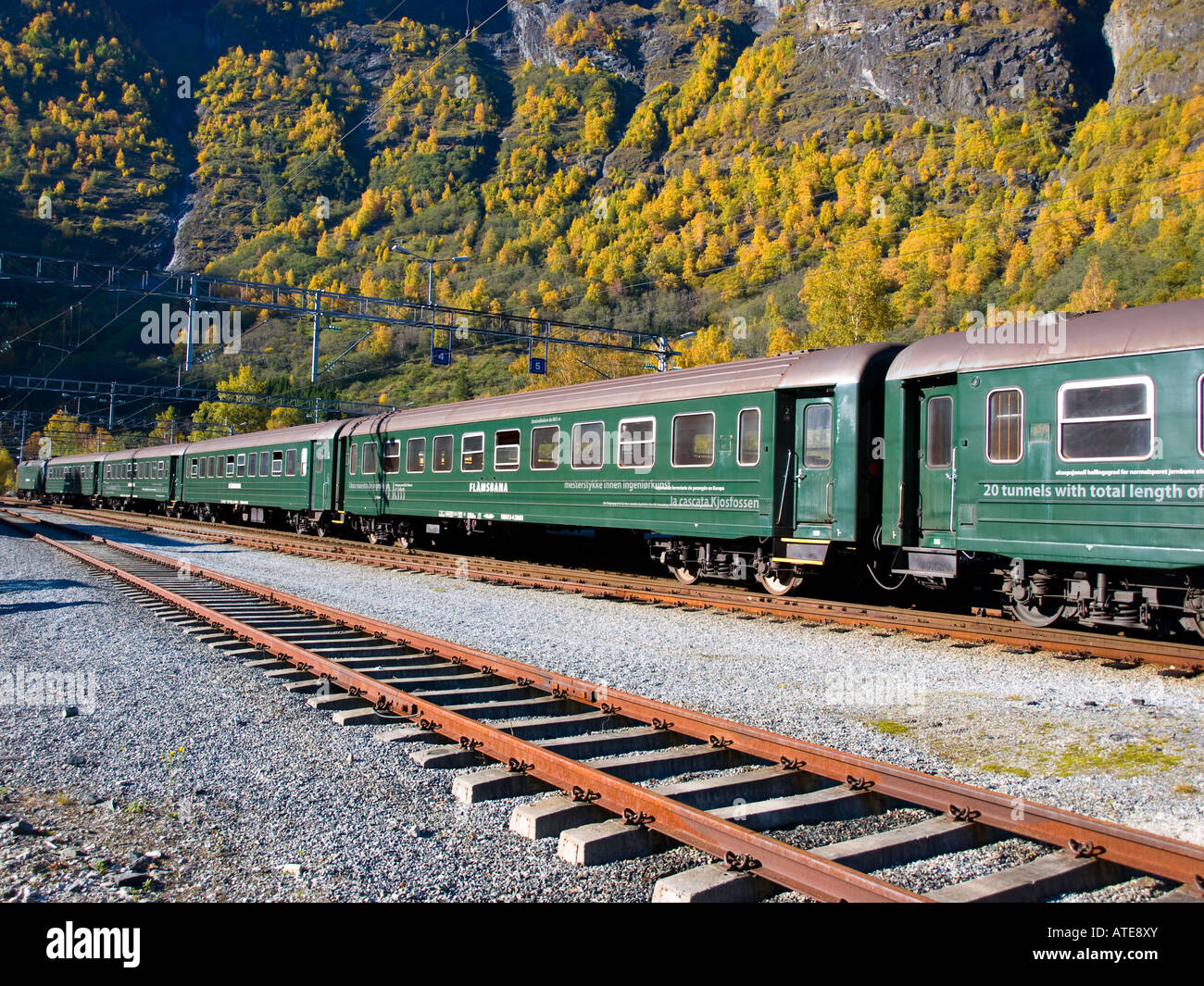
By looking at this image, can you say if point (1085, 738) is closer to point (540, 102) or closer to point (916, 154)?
point (916, 154)

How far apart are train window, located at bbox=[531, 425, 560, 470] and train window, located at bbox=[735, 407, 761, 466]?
4.33 metres

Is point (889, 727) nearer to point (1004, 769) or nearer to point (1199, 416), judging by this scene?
point (1004, 769)

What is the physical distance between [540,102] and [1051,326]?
169 m

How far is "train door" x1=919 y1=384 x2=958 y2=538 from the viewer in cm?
1005

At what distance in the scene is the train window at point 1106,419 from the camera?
27.2 feet

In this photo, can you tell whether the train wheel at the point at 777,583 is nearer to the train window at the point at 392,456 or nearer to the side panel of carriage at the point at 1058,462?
the side panel of carriage at the point at 1058,462

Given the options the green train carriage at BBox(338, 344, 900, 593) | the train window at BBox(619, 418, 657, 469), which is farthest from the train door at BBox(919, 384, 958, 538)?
the train window at BBox(619, 418, 657, 469)

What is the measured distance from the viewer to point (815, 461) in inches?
458

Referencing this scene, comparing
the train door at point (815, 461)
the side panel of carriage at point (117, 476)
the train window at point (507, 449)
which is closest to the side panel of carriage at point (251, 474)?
the train window at point (507, 449)

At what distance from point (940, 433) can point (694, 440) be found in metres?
3.91

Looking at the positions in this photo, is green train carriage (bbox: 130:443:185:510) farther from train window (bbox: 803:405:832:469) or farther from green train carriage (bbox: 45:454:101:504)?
train window (bbox: 803:405:832:469)

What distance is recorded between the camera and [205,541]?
24.6 m

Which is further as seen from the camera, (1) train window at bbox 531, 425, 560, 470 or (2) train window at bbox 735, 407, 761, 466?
(1) train window at bbox 531, 425, 560, 470
